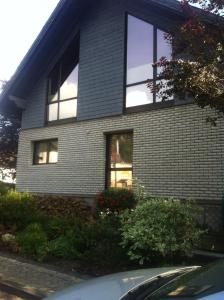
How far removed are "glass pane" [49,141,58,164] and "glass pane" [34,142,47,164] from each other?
1.05 feet

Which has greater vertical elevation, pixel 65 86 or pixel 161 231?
pixel 65 86

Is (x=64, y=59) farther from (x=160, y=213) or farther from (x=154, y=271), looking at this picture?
(x=154, y=271)

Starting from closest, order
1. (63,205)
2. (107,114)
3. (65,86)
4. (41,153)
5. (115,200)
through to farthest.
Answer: (115,200) → (63,205) → (107,114) → (65,86) → (41,153)

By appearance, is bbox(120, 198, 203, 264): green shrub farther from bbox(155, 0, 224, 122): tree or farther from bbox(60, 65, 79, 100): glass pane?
bbox(60, 65, 79, 100): glass pane

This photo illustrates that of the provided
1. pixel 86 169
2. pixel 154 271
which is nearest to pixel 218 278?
pixel 154 271

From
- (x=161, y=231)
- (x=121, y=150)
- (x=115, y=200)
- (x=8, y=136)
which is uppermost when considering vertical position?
(x=8, y=136)

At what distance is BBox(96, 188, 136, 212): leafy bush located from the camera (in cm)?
1331

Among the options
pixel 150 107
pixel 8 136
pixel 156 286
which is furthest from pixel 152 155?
pixel 8 136

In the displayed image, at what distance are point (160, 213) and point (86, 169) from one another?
7802 mm

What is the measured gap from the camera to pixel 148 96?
46.6 ft

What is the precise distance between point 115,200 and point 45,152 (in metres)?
5.12

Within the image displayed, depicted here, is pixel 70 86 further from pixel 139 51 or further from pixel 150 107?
pixel 150 107

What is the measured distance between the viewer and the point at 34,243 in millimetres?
9578

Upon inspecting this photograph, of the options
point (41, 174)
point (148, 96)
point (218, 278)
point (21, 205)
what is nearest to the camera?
point (218, 278)
